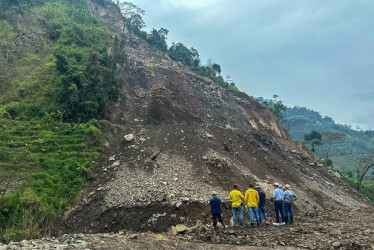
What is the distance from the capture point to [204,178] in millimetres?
15508

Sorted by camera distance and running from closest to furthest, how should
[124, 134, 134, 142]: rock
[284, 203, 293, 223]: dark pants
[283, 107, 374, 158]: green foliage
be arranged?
[284, 203, 293, 223]: dark pants, [124, 134, 134, 142]: rock, [283, 107, 374, 158]: green foliage

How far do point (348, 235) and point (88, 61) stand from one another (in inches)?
874

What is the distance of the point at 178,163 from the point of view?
55.3 ft

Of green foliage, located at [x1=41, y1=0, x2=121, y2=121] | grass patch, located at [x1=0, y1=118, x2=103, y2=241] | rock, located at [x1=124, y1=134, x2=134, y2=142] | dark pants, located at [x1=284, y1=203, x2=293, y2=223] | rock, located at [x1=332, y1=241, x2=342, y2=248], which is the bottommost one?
rock, located at [x1=332, y1=241, x2=342, y2=248]

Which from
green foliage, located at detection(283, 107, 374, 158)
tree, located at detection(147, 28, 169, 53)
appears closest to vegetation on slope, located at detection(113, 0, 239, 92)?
tree, located at detection(147, 28, 169, 53)

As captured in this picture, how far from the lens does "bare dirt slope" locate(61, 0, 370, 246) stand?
1284cm

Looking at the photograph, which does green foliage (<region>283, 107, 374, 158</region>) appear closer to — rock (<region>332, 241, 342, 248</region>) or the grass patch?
the grass patch

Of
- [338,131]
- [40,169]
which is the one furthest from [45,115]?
[338,131]

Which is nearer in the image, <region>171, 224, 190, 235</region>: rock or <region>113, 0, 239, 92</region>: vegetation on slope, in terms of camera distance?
<region>171, 224, 190, 235</region>: rock

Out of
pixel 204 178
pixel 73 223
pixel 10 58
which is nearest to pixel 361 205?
pixel 204 178

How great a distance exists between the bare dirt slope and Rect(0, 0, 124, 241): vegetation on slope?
1274 mm

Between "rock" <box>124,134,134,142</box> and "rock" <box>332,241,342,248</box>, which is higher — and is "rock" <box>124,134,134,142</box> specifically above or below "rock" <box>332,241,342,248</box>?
above

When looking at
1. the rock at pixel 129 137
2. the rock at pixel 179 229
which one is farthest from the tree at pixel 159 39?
the rock at pixel 179 229

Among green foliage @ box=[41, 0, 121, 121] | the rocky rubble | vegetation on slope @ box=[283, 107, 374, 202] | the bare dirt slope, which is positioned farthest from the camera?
vegetation on slope @ box=[283, 107, 374, 202]
